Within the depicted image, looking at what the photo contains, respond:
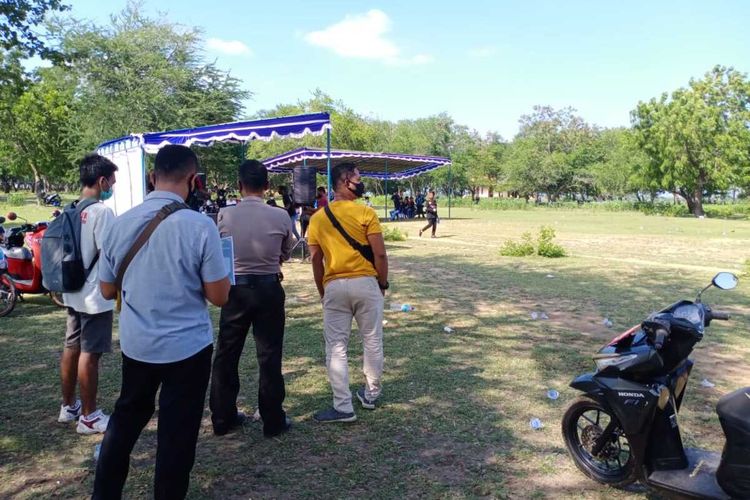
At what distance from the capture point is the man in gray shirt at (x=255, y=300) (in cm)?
357

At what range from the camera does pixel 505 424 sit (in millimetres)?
3945

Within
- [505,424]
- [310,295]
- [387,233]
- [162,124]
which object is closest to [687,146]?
[387,233]

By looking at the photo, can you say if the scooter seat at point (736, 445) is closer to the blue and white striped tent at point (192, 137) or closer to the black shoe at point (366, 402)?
the black shoe at point (366, 402)

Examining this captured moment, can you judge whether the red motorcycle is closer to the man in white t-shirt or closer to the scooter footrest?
the man in white t-shirt

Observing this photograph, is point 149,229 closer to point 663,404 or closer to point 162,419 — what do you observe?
point 162,419

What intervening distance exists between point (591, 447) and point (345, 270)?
5.87 ft

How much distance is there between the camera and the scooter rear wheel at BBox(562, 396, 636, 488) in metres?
3.07

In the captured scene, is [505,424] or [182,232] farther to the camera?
[505,424]

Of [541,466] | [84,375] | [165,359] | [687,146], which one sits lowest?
[541,466]

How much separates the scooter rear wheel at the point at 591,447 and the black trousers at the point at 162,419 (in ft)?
6.64

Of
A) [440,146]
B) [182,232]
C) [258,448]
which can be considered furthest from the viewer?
[440,146]

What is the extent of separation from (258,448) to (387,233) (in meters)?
14.4

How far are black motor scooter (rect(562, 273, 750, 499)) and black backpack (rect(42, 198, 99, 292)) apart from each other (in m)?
2.99

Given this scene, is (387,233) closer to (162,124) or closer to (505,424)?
(505,424)
